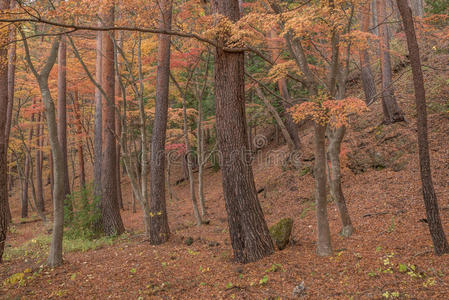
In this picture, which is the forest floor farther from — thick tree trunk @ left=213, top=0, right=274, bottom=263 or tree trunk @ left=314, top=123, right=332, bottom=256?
thick tree trunk @ left=213, top=0, right=274, bottom=263

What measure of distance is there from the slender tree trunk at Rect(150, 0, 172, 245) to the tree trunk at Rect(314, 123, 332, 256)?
412 centimetres

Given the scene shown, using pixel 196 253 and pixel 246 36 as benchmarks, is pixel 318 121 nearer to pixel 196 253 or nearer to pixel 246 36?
pixel 246 36

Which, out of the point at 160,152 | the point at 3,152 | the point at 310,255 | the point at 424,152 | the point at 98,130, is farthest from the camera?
the point at 98,130

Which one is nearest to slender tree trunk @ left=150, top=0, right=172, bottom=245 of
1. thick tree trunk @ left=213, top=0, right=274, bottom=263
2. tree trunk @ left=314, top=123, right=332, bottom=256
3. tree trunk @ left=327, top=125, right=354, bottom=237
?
thick tree trunk @ left=213, top=0, right=274, bottom=263

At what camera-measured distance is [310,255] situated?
519cm

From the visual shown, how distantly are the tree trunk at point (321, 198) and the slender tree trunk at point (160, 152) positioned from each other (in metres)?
4.12

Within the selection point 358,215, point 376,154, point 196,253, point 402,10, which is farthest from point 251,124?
point 402,10

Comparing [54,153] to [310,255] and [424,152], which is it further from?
[424,152]

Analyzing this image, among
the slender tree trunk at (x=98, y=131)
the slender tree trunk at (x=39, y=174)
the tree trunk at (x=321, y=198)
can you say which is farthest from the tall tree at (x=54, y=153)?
the slender tree trunk at (x=39, y=174)

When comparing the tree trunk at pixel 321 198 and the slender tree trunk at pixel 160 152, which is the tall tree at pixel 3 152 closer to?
the slender tree trunk at pixel 160 152

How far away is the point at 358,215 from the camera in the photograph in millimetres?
7664

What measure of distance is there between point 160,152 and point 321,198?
170 inches

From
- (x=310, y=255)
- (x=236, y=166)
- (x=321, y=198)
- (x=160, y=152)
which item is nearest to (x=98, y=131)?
(x=160, y=152)

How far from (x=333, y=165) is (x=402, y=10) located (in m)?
3.24
